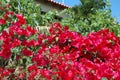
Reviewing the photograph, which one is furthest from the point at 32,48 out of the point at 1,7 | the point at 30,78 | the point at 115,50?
the point at 1,7

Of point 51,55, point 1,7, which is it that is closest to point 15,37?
point 51,55

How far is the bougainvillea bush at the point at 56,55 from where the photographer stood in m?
4.21

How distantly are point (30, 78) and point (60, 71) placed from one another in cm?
33

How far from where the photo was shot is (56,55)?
15.1 ft

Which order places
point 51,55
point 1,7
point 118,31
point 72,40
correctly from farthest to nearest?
point 118,31
point 1,7
point 72,40
point 51,55

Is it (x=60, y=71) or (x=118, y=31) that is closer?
(x=60, y=71)

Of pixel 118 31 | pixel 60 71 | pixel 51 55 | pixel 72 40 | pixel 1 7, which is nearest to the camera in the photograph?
pixel 60 71

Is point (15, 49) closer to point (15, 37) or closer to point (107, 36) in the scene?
point (15, 37)

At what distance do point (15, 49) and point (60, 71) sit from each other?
2.22 feet

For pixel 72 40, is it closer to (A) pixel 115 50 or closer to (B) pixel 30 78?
(A) pixel 115 50

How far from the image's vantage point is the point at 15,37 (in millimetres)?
4863

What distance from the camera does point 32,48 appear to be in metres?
4.89

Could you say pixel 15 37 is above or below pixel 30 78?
above

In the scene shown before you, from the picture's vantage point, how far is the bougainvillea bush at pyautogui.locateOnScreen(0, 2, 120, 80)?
4.21 metres
